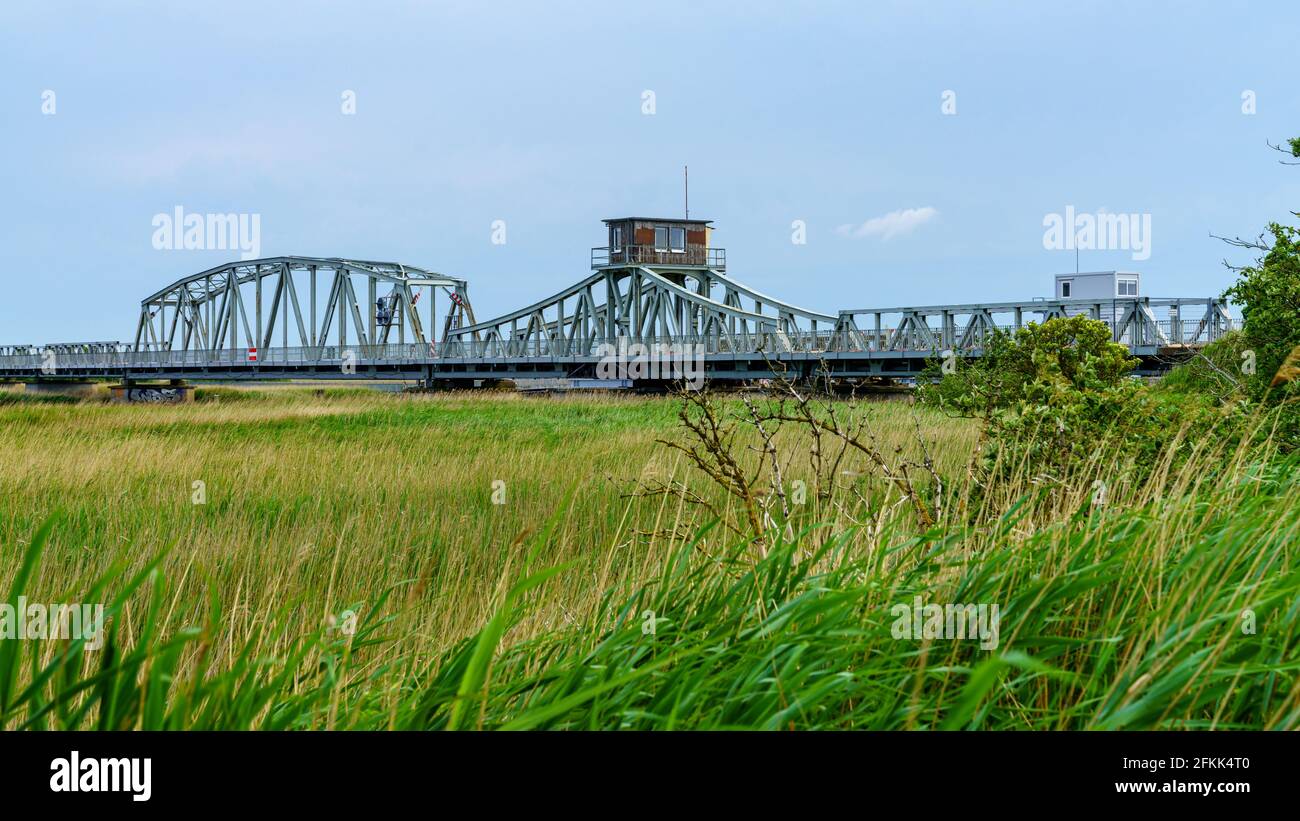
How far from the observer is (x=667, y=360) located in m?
49.2

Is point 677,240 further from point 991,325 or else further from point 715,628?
point 715,628

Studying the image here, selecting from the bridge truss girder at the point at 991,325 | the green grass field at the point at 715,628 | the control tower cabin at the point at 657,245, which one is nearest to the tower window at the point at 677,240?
the control tower cabin at the point at 657,245

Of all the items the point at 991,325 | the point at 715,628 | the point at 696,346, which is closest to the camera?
the point at 715,628

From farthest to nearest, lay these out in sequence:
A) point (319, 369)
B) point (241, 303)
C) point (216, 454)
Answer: point (241, 303) → point (319, 369) → point (216, 454)

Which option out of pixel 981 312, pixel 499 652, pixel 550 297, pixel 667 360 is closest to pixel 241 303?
pixel 550 297

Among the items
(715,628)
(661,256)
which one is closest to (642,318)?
(661,256)

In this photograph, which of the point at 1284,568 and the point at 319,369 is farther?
the point at 319,369

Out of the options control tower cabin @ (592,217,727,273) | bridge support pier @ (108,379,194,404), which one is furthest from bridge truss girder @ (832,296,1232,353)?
bridge support pier @ (108,379,194,404)

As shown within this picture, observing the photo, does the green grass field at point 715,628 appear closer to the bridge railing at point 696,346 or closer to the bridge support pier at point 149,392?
the bridge railing at point 696,346

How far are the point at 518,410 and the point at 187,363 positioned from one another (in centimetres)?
4366

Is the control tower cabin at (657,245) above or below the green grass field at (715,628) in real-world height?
above

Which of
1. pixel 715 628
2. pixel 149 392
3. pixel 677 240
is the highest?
pixel 677 240
